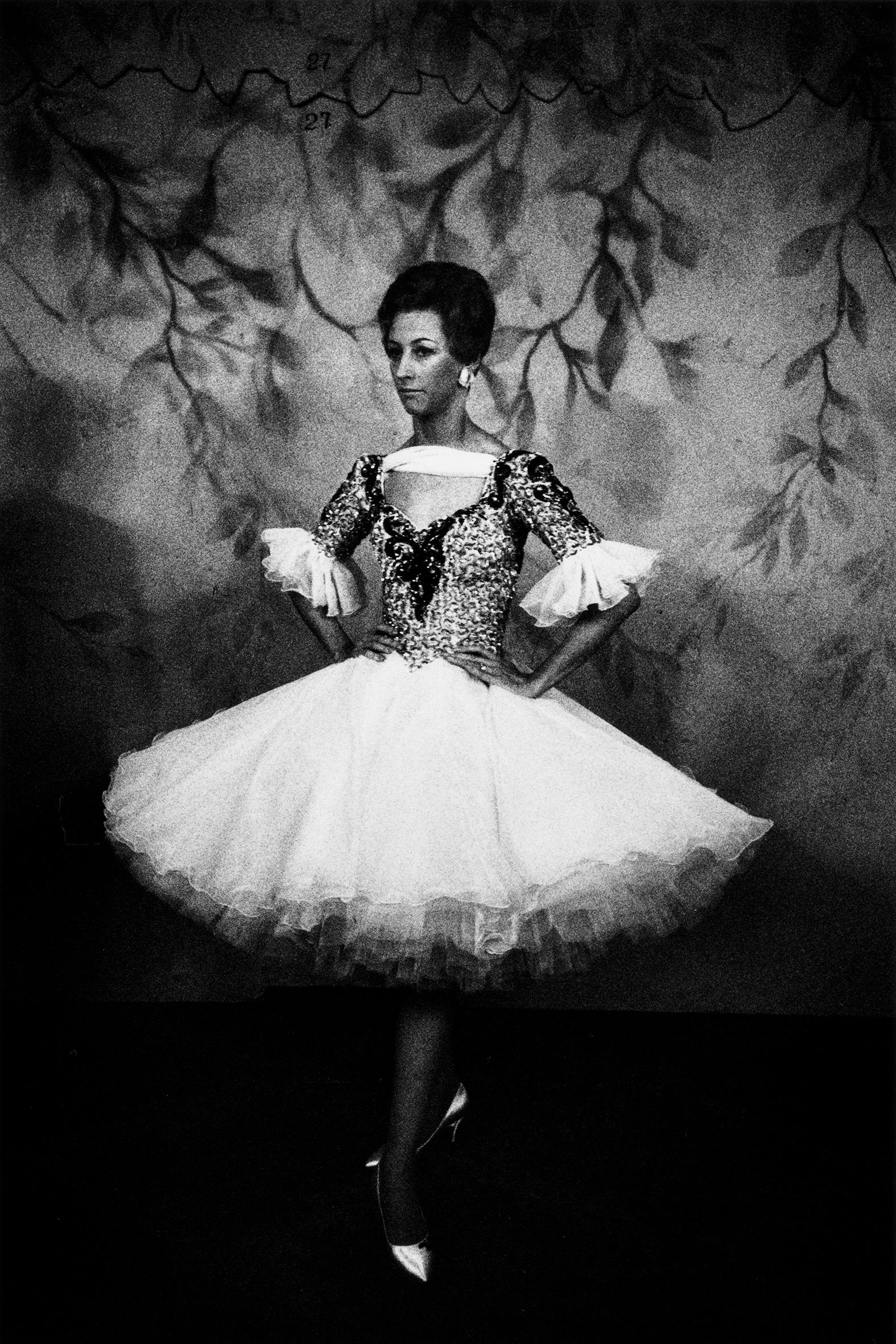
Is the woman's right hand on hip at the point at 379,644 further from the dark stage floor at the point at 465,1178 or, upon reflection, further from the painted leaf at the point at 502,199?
the painted leaf at the point at 502,199

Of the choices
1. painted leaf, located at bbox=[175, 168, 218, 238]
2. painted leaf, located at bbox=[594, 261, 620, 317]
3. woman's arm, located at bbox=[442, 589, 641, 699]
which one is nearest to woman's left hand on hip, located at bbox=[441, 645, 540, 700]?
woman's arm, located at bbox=[442, 589, 641, 699]

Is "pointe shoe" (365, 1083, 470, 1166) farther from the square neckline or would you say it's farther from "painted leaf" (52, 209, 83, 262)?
"painted leaf" (52, 209, 83, 262)

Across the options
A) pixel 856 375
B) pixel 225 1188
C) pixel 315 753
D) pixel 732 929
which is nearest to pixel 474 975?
pixel 315 753

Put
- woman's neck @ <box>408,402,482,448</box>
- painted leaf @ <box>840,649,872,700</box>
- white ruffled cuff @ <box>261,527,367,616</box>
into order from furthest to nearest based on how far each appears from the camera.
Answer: painted leaf @ <box>840,649,872,700</box> → white ruffled cuff @ <box>261,527,367,616</box> → woman's neck @ <box>408,402,482,448</box>

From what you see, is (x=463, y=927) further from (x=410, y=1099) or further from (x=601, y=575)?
(x=601, y=575)

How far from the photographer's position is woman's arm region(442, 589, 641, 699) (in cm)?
213

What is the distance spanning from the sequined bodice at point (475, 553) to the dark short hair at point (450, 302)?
23cm

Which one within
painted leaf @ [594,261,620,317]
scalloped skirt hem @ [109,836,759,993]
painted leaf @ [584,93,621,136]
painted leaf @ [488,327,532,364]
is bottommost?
scalloped skirt hem @ [109,836,759,993]

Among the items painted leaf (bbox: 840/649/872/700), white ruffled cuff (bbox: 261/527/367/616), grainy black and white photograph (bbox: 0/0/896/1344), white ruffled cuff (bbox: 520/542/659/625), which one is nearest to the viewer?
white ruffled cuff (bbox: 520/542/659/625)

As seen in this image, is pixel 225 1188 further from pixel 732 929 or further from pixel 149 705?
pixel 732 929

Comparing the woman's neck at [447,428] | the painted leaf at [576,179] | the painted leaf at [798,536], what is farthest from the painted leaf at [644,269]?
→ the woman's neck at [447,428]

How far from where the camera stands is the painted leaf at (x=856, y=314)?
3027 millimetres

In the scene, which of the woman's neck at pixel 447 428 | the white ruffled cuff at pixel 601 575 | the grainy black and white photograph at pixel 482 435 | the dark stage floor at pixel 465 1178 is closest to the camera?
the dark stage floor at pixel 465 1178

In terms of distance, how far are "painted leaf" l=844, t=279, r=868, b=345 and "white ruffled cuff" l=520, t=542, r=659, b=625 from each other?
127cm
